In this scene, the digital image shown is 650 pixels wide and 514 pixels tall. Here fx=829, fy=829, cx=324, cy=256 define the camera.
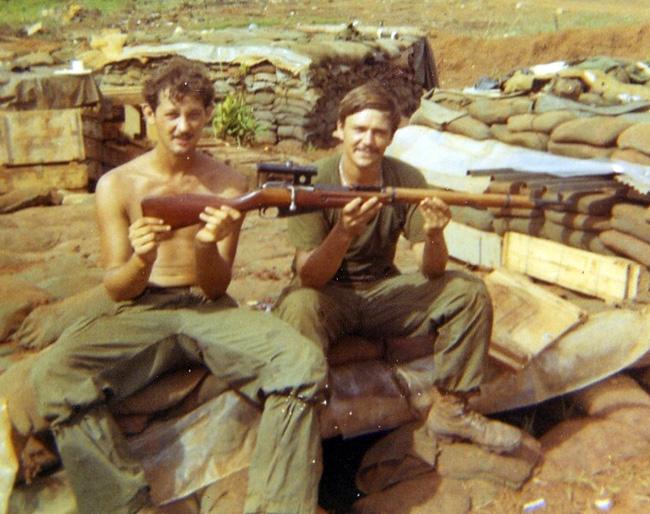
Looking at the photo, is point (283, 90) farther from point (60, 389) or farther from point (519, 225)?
point (60, 389)

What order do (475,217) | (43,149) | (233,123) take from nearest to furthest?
(475,217) < (43,149) < (233,123)

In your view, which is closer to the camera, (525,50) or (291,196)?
(291,196)

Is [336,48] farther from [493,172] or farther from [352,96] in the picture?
[352,96]

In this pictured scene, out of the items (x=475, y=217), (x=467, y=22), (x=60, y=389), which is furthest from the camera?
(x=467, y=22)

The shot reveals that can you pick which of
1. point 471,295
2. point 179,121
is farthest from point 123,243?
point 471,295

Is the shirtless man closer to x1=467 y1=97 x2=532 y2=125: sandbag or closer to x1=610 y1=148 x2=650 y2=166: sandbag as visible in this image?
x1=610 y1=148 x2=650 y2=166: sandbag

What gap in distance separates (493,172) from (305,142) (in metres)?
7.01

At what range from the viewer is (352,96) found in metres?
3.68

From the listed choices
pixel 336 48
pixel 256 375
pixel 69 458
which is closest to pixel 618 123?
pixel 256 375

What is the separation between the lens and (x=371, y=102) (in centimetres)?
363

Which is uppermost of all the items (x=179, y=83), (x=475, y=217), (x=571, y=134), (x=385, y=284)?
(x=179, y=83)

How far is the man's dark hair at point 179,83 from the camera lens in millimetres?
3410

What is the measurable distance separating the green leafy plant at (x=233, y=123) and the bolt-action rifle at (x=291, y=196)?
8407 millimetres

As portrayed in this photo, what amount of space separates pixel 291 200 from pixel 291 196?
0.7 inches
